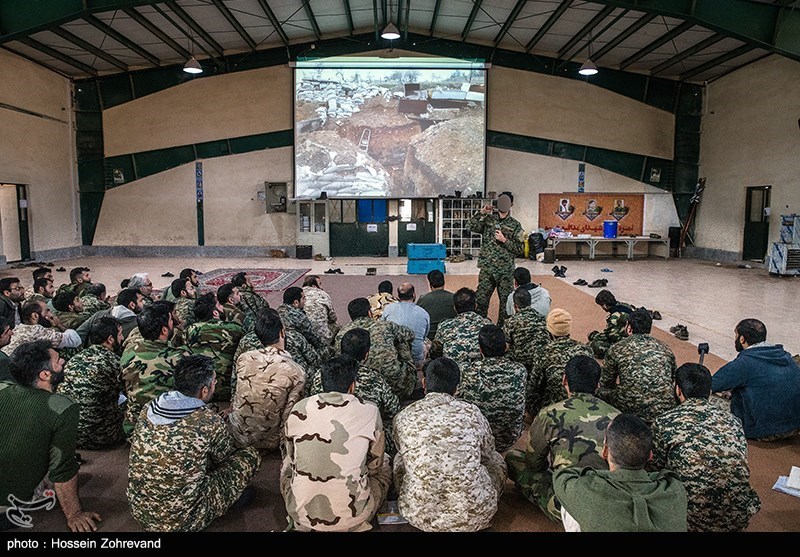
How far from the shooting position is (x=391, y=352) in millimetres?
4055

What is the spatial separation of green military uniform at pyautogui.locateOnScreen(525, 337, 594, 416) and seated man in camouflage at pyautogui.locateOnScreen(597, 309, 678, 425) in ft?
0.83

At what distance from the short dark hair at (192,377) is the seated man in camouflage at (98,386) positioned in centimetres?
118

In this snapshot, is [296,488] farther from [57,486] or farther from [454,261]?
[454,261]

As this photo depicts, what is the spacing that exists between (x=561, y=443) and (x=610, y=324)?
10.3 feet

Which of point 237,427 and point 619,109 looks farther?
point 619,109

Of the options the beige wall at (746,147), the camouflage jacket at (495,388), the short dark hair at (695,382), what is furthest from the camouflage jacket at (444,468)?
the beige wall at (746,147)

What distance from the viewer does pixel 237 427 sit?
3.38 meters

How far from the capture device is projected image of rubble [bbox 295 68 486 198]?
15273 millimetres

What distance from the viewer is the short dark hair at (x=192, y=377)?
254 centimetres

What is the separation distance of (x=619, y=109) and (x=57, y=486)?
16435mm

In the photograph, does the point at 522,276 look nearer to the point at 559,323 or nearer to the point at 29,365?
the point at 559,323

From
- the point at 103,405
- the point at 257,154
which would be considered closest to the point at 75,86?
the point at 257,154

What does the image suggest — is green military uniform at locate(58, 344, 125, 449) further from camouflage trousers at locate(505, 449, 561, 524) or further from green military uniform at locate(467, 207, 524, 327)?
green military uniform at locate(467, 207, 524, 327)

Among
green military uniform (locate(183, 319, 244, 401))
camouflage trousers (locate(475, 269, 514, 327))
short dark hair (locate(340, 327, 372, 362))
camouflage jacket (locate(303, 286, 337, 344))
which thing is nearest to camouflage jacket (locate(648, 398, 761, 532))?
short dark hair (locate(340, 327, 372, 362))
